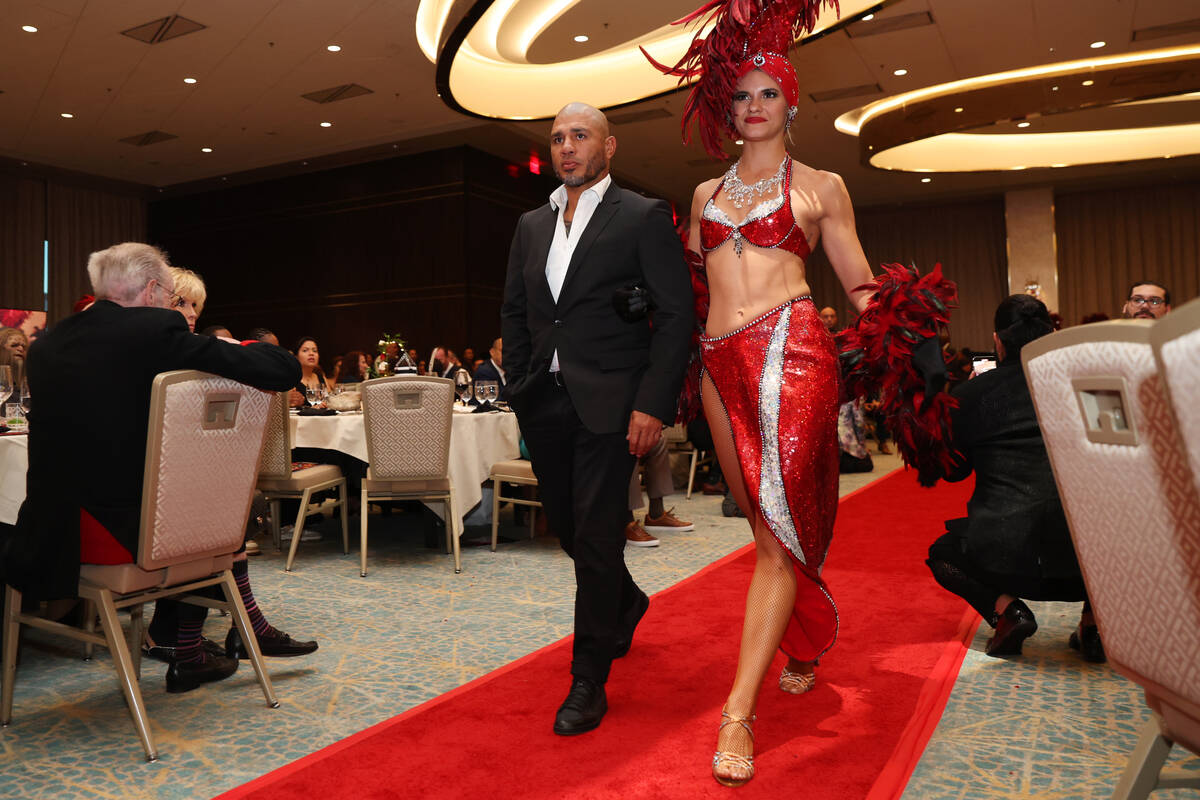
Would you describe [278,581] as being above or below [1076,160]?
below

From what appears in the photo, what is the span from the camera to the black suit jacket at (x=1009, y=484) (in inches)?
96.4

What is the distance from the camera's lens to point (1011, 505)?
2500 mm

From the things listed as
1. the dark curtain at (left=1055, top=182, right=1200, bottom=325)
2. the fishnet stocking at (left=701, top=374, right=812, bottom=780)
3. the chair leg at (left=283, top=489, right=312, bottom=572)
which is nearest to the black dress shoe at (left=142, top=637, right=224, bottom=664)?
the chair leg at (left=283, top=489, right=312, bottom=572)

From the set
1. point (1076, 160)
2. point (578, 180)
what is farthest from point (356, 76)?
point (1076, 160)

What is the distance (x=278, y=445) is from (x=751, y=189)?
279 centimetres

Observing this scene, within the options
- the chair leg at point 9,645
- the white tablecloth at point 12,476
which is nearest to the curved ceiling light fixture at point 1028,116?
the white tablecloth at point 12,476

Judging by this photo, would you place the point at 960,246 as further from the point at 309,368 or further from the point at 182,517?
the point at 182,517

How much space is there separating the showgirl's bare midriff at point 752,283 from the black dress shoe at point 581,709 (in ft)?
2.95

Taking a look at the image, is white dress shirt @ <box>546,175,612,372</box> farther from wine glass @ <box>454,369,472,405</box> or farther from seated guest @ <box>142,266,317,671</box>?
wine glass @ <box>454,369,472,405</box>

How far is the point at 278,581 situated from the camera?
12.4 ft

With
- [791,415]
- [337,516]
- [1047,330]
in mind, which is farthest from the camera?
[337,516]

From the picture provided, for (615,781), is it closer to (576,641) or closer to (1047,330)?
(576,641)

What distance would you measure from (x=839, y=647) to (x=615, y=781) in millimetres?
1167

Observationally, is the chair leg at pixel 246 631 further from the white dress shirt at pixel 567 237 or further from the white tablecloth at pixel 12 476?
the white dress shirt at pixel 567 237
